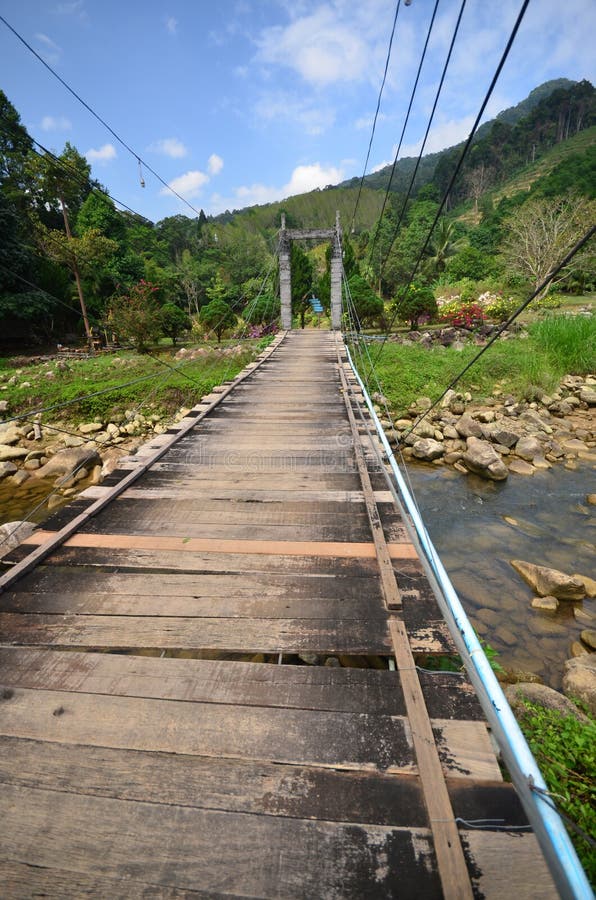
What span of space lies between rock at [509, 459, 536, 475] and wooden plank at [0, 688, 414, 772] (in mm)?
5996

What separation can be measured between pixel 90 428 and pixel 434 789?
905cm

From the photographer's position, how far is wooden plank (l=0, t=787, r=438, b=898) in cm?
94

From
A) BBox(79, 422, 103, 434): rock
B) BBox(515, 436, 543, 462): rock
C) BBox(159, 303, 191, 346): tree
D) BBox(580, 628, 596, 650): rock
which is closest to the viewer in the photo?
BBox(580, 628, 596, 650): rock

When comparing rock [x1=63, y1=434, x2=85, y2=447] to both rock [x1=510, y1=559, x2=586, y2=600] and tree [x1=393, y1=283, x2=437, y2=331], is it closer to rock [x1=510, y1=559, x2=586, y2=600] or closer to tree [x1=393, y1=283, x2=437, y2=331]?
rock [x1=510, y1=559, x2=586, y2=600]

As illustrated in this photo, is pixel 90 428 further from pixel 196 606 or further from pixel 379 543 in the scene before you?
pixel 379 543

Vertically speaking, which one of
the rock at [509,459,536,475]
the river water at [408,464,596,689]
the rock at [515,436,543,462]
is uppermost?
the rock at [515,436,543,462]

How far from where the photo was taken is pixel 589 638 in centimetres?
319

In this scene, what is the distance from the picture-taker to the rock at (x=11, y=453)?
7.46 meters

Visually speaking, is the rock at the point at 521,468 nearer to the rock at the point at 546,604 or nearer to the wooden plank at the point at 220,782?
the rock at the point at 546,604

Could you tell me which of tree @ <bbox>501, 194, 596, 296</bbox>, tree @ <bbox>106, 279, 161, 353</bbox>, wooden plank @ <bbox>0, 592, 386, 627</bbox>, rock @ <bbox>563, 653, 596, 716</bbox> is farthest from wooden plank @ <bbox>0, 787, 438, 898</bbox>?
tree @ <bbox>501, 194, 596, 296</bbox>

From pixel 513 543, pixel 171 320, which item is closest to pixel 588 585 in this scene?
pixel 513 543

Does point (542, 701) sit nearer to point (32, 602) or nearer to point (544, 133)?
point (32, 602)

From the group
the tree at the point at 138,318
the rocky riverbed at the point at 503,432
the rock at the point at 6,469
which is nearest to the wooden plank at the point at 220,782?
the rocky riverbed at the point at 503,432

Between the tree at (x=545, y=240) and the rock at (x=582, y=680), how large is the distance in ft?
59.7
